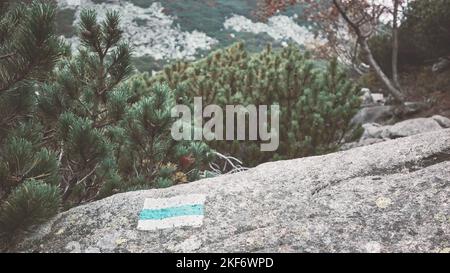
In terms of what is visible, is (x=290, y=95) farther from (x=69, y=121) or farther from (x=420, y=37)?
(x=420, y=37)

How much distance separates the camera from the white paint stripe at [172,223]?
234 cm

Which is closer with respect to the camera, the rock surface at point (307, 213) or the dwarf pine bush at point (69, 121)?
the rock surface at point (307, 213)

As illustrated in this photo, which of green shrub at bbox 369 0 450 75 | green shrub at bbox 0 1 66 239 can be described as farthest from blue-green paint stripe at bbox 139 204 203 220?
green shrub at bbox 369 0 450 75

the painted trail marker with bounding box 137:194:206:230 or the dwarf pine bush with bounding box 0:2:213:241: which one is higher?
the dwarf pine bush with bounding box 0:2:213:241

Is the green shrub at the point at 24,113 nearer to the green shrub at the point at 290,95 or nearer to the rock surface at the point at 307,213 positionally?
the rock surface at the point at 307,213

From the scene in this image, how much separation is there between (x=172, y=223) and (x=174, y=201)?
205 mm

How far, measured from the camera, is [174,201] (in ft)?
8.34

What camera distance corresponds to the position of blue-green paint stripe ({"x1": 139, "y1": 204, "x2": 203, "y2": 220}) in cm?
242

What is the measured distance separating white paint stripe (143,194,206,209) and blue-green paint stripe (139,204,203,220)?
30 mm

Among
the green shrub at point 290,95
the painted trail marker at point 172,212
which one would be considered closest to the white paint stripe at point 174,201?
the painted trail marker at point 172,212

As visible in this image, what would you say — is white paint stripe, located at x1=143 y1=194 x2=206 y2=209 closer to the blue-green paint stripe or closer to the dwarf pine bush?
the blue-green paint stripe

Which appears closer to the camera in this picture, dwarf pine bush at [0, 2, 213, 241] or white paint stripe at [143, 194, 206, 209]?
dwarf pine bush at [0, 2, 213, 241]

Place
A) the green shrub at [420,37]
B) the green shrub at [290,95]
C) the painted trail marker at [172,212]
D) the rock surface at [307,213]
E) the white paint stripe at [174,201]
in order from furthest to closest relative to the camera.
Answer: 1. the green shrub at [420,37]
2. the green shrub at [290,95]
3. the white paint stripe at [174,201]
4. the painted trail marker at [172,212]
5. the rock surface at [307,213]
